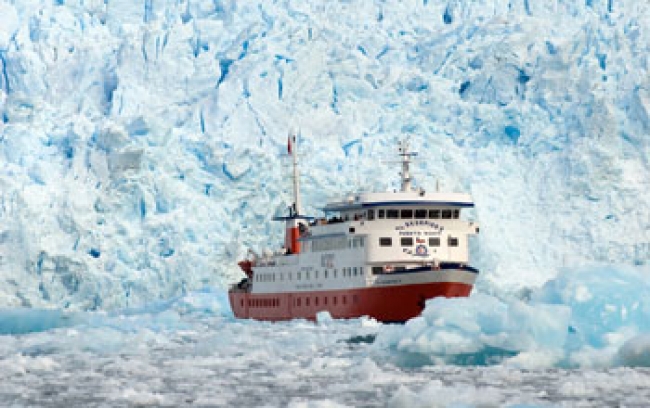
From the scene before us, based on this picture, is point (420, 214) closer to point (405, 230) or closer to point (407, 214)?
point (407, 214)

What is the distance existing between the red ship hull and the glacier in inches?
47.1

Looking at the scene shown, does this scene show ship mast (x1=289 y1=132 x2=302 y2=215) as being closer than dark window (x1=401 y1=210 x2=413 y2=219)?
No

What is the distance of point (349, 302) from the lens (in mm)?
29125

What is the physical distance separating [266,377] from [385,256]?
14.5 metres

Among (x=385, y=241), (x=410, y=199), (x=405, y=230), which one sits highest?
(x=410, y=199)

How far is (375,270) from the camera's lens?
93.5ft

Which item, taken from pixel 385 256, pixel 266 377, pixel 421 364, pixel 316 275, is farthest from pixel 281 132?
pixel 266 377

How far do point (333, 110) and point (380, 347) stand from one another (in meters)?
22.1

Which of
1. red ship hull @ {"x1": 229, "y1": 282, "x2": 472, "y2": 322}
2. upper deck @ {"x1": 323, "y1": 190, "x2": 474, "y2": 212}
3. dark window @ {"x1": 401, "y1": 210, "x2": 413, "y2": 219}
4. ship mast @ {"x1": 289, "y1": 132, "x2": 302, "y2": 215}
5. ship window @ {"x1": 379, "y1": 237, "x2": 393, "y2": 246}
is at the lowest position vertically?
red ship hull @ {"x1": 229, "y1": 282, "x2": 472, "y2": 322}

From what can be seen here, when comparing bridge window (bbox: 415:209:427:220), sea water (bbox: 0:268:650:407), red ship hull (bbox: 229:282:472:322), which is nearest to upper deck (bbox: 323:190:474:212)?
bridge window (bbox: 415:209:427:220)

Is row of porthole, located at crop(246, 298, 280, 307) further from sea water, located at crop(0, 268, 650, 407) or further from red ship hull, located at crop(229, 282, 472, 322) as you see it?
sea water, located at crop(0, 268, 650, 407)

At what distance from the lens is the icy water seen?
11.5 meters

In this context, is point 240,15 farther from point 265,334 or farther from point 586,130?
point 265,334

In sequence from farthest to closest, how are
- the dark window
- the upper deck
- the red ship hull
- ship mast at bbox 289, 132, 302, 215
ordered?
ship mast at bbox 289, 132, 302, 215
the dark window
the upper deck
the red ship hull
